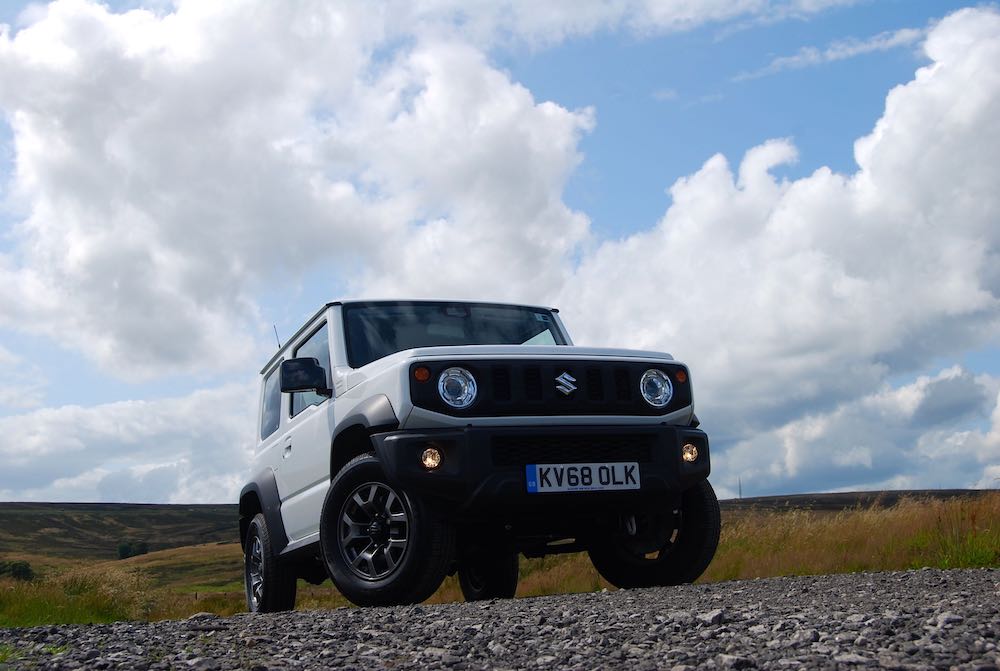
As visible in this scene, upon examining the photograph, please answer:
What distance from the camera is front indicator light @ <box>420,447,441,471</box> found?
5.75 m

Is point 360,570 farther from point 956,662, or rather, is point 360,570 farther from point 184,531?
point 184,531

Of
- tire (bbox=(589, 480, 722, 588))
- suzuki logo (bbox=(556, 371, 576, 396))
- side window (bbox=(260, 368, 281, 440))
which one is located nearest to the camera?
suzuki logo (bbox=(556, 371, 576, 396))

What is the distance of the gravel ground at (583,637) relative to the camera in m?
3.33

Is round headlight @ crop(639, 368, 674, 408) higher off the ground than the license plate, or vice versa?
round headlight @ crop(639, 368, 674, 408)

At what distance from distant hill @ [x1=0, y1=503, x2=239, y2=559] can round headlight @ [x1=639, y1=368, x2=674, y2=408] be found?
56.4 meters

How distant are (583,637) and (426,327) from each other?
3659 millimetres

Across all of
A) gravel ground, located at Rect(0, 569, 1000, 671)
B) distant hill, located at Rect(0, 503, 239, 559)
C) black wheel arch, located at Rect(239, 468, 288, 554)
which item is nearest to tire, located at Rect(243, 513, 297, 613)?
black wheel arch, located at Rect(239, 468, 288, 554)

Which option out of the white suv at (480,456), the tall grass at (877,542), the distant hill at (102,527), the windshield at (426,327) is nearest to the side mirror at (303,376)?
the white suv at (480,456)

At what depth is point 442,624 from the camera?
4.36 meters

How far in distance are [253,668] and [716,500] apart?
3867mm

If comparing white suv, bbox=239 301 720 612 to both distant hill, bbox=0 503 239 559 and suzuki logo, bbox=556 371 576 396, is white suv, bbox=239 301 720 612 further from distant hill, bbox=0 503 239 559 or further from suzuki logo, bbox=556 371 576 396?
distant hill, bbox=0 503 239 559

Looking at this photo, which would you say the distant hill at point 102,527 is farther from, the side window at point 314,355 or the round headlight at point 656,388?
the round headlight at point 656,388

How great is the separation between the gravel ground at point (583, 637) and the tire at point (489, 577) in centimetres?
372

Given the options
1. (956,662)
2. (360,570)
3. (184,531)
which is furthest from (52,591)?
(184,531)
